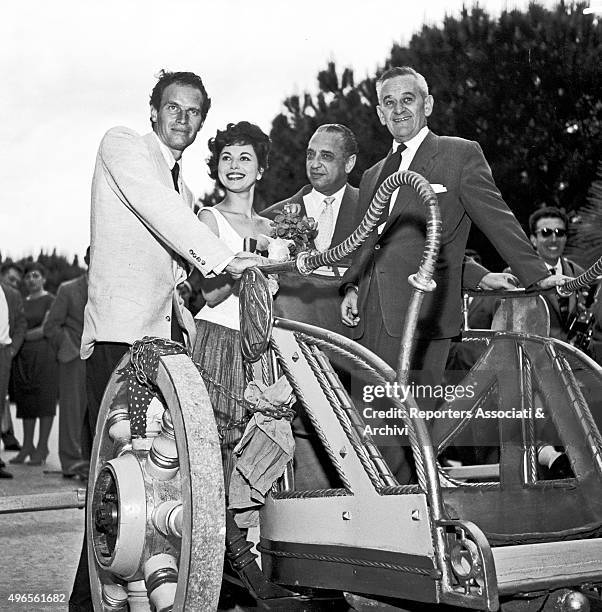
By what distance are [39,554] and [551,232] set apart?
3490 millimetres

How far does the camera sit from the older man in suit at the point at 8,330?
8.84 metres

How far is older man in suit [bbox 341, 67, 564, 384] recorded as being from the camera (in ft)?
13.3

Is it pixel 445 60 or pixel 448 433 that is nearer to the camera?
pixel 448 433

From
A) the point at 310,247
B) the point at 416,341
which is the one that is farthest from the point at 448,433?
the point at 310,247

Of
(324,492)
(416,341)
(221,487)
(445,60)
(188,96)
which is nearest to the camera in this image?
(221,487)

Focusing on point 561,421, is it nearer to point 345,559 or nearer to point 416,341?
point 416,341

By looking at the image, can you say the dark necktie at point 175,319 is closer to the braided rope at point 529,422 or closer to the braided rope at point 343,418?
the braided rope at point 343,418

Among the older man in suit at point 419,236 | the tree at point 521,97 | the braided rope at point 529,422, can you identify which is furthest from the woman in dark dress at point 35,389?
the braided rope at point 529,422

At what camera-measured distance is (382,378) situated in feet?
8.96

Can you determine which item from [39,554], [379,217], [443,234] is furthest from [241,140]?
[39,554]

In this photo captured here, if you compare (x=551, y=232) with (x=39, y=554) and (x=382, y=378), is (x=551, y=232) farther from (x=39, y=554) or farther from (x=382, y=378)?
(x=382, y=378)

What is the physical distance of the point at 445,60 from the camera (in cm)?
1477

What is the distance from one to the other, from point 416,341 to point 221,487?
161cm

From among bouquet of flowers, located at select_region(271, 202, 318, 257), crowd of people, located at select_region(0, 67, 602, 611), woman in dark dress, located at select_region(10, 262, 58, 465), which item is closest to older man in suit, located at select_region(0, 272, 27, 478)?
woman in dark dress, located at select_region(10, 262, 58, 465)
